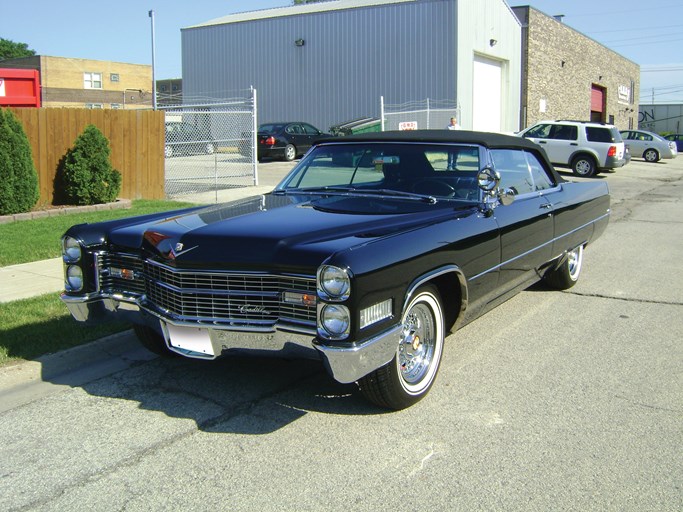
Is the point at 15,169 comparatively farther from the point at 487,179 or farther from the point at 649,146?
the point at 649,146

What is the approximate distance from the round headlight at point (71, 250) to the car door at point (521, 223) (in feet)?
9.59

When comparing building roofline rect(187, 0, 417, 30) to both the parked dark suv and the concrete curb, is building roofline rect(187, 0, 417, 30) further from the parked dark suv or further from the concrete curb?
the concrete curb

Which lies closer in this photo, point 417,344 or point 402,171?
point 417,344

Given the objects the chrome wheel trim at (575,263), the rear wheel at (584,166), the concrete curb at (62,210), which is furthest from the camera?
the rear wheel at (584,166)

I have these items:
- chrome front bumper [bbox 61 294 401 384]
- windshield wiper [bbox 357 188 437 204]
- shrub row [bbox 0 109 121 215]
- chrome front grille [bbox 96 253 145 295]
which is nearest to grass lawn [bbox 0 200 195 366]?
chrome front grille [bbox 96 253 145 295]

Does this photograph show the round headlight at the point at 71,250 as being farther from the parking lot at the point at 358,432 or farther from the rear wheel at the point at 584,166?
the rear wheel at the point at 584,166

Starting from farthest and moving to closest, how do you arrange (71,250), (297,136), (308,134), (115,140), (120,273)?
(308,134) < (297,136) < (115,140) < (71,250) < (120,273)

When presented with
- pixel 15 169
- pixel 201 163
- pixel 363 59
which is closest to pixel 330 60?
pixel 363 59

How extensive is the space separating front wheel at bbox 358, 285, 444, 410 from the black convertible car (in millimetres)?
10

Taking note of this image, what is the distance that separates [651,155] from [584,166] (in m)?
12.6

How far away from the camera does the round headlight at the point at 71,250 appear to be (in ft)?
15.9

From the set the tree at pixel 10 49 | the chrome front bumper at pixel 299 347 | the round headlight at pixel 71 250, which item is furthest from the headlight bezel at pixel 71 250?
the tree at pixel 10 49

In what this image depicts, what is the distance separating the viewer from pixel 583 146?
912 inches

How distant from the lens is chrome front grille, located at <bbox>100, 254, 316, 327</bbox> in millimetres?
3893
